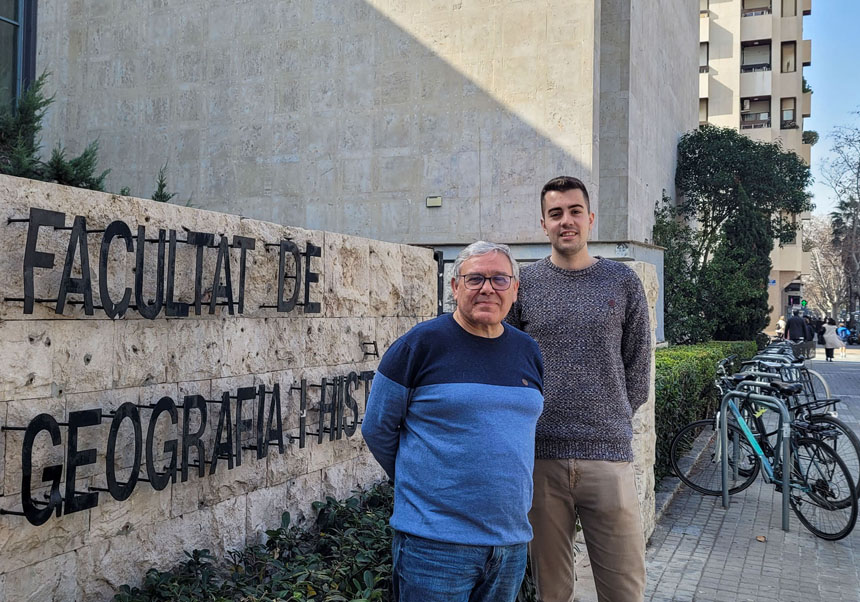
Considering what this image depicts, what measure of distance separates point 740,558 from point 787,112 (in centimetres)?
4894

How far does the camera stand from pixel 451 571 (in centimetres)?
241

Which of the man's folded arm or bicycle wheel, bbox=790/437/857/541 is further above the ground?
the man's folded arm

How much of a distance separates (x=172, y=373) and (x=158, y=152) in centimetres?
1504

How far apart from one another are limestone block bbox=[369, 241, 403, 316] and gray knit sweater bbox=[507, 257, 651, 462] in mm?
2303

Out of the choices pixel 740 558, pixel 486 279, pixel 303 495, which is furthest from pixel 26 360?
pixel 740 558

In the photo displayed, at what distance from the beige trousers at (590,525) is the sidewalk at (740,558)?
1506 mm

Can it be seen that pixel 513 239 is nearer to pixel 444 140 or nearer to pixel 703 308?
pixel 444 140

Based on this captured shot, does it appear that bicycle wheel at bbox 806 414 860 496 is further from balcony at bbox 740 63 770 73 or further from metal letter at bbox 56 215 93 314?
balcony at bbox 740 63 770 73

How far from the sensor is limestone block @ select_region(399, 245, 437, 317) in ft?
19.8

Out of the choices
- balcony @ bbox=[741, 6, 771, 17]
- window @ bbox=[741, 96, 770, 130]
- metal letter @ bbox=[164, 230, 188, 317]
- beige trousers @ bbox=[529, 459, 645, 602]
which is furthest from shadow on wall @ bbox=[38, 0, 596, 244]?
balcony @ bbox=[741, 6, 771, 17]

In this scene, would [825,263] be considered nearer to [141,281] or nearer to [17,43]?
[17,43]

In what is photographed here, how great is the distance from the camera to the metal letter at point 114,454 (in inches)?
131

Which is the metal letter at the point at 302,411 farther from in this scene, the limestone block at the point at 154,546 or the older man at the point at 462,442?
the older man at the point at 462,442

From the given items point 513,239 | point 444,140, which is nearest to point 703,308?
point 513,239
